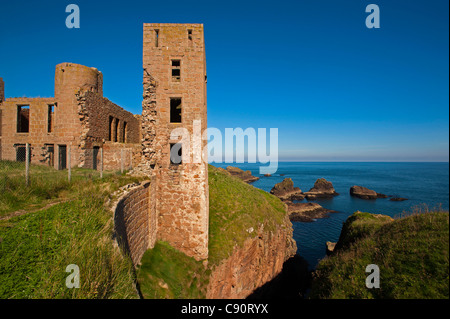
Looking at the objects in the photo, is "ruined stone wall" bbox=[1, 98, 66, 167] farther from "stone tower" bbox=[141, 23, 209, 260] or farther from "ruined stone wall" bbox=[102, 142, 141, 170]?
"stone tower" bbox=[141, 23, 209, 260]

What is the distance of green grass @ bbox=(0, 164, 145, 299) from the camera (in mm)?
4301

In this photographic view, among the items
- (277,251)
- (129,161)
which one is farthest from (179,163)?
(277,251)

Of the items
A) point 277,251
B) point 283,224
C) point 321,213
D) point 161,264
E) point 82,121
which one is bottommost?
point 321,213

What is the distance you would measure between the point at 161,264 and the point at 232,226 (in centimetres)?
541

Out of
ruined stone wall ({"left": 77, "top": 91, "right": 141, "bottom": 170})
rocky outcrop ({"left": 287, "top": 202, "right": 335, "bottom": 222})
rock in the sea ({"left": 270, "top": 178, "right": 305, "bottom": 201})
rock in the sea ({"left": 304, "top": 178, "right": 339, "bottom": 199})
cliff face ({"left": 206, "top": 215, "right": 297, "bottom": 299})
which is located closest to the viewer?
cliff face ({"left": 206, "top": 215, "right": 297, "bottom": 299})

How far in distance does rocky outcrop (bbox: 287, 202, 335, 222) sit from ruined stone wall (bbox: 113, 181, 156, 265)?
1382 inches

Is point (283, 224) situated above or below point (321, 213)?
above

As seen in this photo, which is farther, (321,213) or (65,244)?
(321,213)

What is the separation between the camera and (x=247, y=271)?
1434 centimetres

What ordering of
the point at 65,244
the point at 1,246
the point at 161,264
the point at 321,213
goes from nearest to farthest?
the point at 1,246
the point at 65,244
the point at 161,264
the point at 321,213

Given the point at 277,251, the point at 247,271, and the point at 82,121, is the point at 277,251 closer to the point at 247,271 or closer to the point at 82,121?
the point at 247,271

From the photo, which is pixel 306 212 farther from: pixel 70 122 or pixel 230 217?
Result: pixel 70 122

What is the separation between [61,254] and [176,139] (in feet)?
25.9

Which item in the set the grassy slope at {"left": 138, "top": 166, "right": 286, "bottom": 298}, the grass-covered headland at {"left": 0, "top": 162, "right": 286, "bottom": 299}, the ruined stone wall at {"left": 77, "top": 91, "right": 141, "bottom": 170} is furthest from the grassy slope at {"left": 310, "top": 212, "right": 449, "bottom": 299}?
the ruined stone wall at {"left": 77, "top": 91, "right": 141, "bottom": 170}
